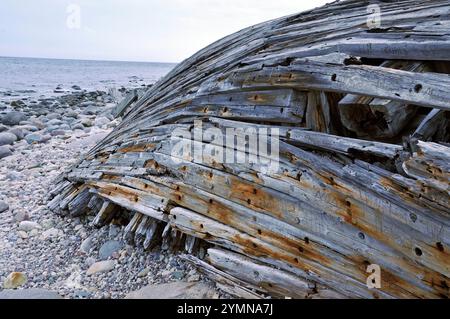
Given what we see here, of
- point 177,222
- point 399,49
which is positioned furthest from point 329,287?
point 399,49

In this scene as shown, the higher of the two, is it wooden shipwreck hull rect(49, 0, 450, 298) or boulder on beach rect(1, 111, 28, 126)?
wooden shipwreck hull rect(49, 0, 450, 298)

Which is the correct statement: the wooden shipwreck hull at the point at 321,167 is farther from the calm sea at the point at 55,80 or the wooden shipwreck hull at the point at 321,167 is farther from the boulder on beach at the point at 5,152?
the calm sea at the point at 55,80

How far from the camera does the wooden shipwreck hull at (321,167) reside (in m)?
2.98

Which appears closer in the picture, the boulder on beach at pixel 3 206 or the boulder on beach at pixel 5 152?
the boulder on beach at pixel 3 206

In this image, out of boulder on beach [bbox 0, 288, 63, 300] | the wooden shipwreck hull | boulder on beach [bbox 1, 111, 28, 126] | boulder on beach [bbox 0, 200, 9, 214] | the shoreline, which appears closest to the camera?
the wooden shipwreck hull

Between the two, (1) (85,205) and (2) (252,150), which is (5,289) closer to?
(1) (85,205)

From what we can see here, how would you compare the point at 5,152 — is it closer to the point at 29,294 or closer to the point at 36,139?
the point at 36,139

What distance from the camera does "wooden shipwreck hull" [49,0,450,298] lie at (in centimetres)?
298

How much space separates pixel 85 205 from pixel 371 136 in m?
4.30

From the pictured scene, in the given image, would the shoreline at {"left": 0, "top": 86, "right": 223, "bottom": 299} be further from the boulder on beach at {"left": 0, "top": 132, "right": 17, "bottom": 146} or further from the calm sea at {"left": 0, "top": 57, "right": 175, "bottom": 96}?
the calm sea at {"left": 0, "top": 57, "right": 175, "bottom": 96}

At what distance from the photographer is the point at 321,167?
3381 millimetres

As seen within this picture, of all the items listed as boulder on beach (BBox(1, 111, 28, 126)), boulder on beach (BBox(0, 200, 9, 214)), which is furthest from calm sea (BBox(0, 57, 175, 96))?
boulder on beach (BBox(0, 200, 9, 214))

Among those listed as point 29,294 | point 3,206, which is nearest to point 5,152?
point 3,206

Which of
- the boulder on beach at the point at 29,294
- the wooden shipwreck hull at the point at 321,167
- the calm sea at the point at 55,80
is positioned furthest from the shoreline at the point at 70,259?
the calm sea at the point at 55,80
